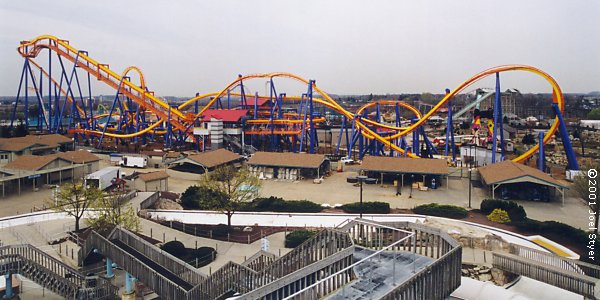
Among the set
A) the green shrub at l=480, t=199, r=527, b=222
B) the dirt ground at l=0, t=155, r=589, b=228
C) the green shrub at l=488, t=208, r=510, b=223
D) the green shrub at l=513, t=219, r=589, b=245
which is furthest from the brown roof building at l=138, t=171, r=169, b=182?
the green shrub at l=513, t=219, r=589, b=245

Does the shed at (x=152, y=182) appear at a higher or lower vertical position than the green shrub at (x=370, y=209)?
higher

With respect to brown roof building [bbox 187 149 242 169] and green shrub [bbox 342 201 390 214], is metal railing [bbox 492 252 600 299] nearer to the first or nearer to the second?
green shrub [bbox 342 201 390 214]

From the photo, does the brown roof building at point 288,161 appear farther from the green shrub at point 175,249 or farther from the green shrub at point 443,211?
the green shrub at point 175,249

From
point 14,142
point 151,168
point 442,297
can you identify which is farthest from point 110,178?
point 442,297

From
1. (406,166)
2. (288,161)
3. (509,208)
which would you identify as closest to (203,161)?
(288,161)

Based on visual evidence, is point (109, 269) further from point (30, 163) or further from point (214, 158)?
point (214, 158)

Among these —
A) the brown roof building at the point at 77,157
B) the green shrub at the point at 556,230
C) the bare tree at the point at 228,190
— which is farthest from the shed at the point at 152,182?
the green shrub at the point at 556,230

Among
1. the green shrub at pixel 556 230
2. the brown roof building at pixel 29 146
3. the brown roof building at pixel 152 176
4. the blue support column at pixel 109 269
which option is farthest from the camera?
the brown roof building at pixel 29 146
